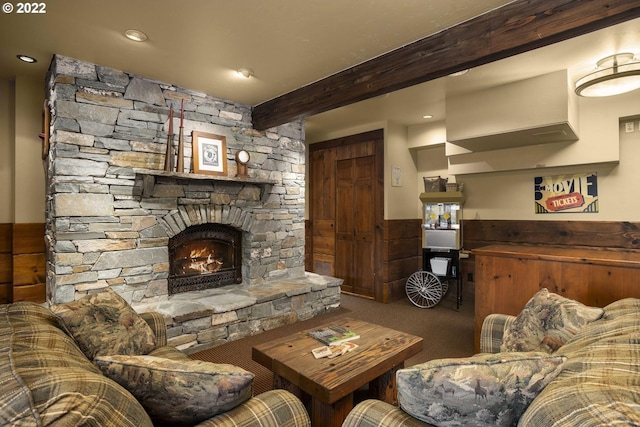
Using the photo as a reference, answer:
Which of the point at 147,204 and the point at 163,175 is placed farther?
the point at 147,204

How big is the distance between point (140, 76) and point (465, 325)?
4.21 metres

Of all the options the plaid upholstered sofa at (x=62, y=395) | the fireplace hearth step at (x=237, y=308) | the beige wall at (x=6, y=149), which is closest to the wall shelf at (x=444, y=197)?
the fireplace hearth step at (x=237, y=308)

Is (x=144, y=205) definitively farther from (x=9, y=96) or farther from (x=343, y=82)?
(x=343, y=82)

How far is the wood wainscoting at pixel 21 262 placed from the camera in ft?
10.5

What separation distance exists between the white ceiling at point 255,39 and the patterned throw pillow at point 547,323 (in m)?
1.76

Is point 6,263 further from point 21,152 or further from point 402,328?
point 402,328

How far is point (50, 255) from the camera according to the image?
2922 millimetres

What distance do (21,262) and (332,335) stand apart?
10.6 ft

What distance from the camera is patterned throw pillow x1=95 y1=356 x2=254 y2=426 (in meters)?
1.02

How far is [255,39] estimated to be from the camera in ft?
7.81

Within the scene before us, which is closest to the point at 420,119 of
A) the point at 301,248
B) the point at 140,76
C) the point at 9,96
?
the point at 301,248

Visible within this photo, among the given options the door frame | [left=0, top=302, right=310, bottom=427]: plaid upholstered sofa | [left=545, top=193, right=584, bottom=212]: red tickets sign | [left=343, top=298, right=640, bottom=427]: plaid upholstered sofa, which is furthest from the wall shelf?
[left=0, top=302, right=310, bottom=427]: plaid upholstered sofa

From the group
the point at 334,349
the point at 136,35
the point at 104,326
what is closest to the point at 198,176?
the point at 136,35

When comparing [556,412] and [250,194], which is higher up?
[250,194]
